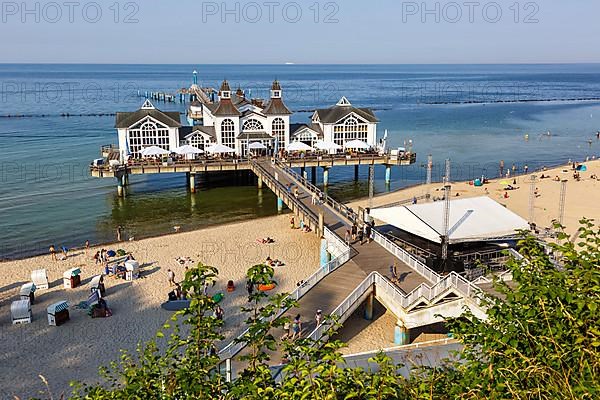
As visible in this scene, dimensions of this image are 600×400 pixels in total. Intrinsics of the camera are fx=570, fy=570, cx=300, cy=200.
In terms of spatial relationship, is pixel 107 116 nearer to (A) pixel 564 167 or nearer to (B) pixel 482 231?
(A) pixel 564 167

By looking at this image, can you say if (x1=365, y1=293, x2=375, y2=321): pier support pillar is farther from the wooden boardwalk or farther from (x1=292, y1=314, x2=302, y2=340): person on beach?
(x1=292, y1=314, x2=302, y2=340): person on beach

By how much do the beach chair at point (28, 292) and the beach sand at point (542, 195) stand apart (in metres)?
21.2

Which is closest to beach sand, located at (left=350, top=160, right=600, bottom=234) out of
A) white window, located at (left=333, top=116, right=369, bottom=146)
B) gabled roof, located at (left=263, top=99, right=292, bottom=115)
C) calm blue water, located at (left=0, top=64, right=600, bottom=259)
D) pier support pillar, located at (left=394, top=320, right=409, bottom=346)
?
calm blue water, located at (left=0, top=64, right=600, bottom=259)

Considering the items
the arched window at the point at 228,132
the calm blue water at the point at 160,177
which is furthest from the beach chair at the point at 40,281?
the arched window at the point at 228,132

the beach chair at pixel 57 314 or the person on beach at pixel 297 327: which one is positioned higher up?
the person on beach at pixel 297 327

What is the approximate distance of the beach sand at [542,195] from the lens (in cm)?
3422

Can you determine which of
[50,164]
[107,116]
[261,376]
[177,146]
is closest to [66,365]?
[261,376]

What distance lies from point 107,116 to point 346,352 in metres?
81.8

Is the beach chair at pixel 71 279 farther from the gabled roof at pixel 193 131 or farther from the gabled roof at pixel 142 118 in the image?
the gabled roof at pixel 193 131

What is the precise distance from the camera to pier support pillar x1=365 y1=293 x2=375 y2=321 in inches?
741

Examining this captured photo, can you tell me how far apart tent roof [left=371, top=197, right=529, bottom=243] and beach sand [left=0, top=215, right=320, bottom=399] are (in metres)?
5.43

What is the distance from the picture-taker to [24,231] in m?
32.7

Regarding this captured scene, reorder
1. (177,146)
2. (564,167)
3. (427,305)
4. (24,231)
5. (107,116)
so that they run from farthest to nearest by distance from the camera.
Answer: (107,116)
(564,167)
(177,146)
(24,231)
(427,305)

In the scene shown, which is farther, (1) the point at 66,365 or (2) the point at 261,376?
(1) the point at 66,365
